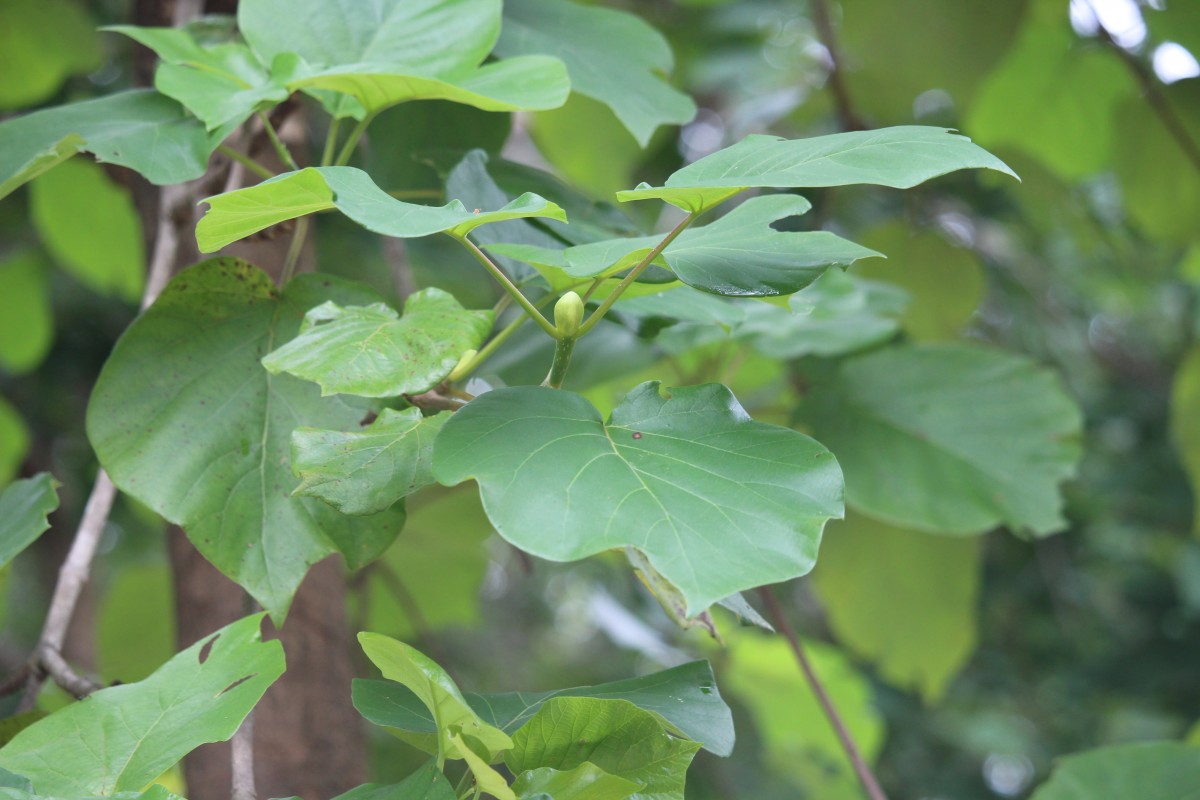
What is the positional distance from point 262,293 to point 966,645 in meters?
0.87

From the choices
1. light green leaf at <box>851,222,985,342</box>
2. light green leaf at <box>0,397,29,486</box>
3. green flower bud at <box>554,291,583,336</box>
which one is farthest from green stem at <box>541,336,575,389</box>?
light green leaf at <box>0,397,29,486</box>

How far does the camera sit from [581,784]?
1.16 feet

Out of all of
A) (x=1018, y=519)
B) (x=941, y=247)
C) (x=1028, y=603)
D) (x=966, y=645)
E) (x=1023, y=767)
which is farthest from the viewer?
(x=1023, y=767)

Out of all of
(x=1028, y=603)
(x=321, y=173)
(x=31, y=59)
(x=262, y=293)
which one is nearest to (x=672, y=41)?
(x=31, y=59)

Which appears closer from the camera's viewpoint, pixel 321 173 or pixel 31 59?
pixel 321 173

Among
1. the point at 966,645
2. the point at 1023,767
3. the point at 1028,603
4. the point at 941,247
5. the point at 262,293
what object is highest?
the point at 262,293

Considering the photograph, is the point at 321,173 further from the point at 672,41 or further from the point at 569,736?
the point at 672,41

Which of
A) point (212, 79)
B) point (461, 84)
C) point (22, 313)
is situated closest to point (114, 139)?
point (212, 79)

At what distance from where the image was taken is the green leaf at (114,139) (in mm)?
464

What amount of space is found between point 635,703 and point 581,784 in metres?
0.06

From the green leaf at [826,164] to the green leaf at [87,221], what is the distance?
0.96 metres

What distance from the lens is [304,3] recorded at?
22.0 inches

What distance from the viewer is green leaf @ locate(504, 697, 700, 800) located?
379 millimetres

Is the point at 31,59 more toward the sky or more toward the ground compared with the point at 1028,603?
more toward the sky
